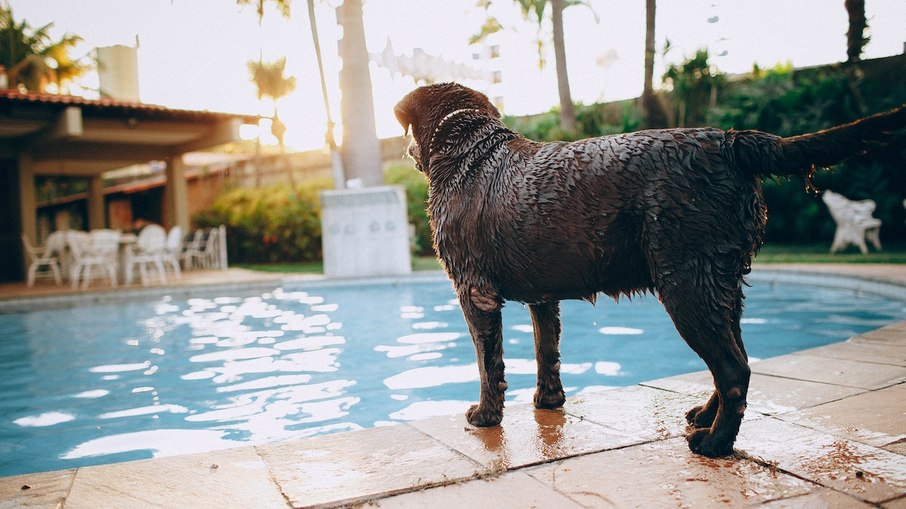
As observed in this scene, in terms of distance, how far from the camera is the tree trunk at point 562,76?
18.9 metres

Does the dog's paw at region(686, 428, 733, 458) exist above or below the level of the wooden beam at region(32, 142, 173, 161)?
below

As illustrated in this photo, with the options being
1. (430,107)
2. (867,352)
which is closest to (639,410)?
(430,107)

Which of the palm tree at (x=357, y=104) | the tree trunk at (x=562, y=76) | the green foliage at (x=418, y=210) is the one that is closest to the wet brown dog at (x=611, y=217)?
the palm tree at (x=357, y=104)

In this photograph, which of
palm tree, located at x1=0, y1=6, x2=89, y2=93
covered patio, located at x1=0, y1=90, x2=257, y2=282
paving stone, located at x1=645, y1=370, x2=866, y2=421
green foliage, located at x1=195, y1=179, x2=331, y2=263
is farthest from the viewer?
palm tree, located at x1=0, y1=6, x2=89, y2=93

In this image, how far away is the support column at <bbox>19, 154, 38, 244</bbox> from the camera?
16.8 meters

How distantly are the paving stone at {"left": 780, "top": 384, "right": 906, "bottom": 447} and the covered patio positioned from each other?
591 inches

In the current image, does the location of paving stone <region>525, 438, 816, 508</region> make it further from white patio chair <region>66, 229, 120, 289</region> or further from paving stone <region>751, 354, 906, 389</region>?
white patio chair <region>66, 229, 120, 289</region>

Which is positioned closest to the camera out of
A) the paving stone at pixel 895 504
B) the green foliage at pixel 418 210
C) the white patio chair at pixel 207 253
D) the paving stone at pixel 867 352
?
the paving stone at pixel 895 504

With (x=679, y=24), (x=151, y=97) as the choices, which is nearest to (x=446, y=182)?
(x=679, y=24)

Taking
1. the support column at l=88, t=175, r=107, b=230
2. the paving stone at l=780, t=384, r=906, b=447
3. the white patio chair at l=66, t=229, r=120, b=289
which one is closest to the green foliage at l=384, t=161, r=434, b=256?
the white patio chair at l=66, t=229, r=120, b=289

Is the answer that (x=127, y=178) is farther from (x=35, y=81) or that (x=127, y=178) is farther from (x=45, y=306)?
(x=45, y=306)

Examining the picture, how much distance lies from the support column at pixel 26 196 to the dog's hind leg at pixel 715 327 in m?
18.6

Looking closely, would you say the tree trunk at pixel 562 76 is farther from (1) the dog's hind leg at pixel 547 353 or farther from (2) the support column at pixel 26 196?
(1) the dog's hind leg at pixel 547 353

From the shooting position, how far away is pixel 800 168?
225 centimetres
